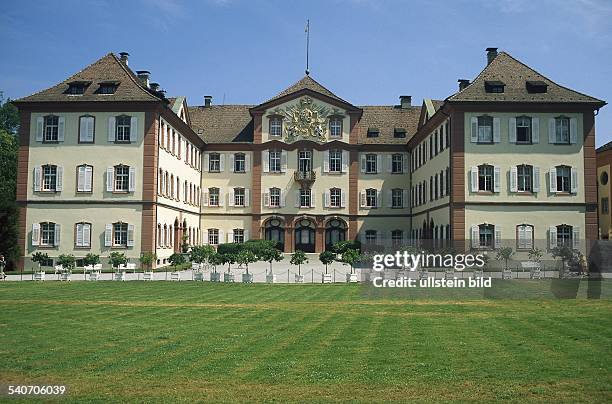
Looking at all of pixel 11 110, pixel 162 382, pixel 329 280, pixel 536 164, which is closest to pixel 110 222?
pixel 329 280

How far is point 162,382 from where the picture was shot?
391 inches

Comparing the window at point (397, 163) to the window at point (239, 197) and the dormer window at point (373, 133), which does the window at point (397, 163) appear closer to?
the dormer window at point (373, 133)

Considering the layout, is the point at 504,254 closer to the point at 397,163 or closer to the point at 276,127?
the point at 397,163

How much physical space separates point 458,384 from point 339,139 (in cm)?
4825

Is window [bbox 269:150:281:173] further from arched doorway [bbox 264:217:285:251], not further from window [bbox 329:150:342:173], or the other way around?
window [bbox 329:150:342:173]

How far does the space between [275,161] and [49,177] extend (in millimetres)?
20928

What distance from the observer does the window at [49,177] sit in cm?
4228

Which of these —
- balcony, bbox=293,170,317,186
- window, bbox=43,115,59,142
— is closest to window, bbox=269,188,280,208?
balcony, bbox=293,170,317,186

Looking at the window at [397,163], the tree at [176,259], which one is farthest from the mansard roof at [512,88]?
the tree at [176,259]

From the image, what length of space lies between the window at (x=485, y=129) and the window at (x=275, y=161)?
21.6 m

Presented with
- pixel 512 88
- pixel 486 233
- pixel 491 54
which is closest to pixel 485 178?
pixel 486 233

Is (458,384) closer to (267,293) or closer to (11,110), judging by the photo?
(267,293)

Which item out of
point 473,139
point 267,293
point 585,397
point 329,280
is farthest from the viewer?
point 473,139

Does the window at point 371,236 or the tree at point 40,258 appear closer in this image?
the tree at point 40,258
